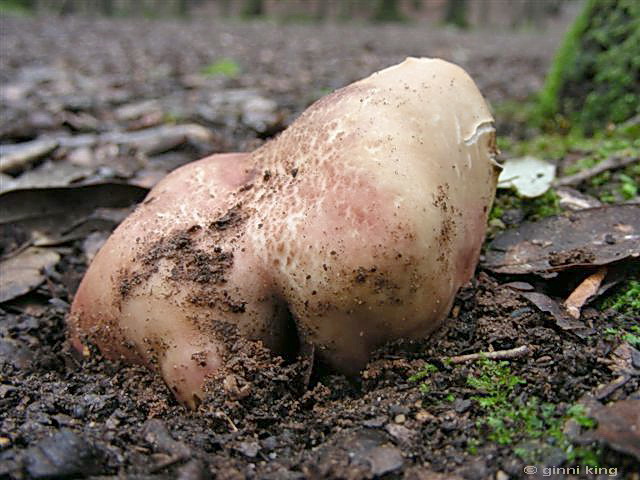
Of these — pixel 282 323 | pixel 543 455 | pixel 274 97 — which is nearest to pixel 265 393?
pixel 282 323

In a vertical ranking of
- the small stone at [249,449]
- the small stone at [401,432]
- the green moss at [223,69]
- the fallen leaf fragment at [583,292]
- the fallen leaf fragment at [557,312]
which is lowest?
the green moss at [223,69]

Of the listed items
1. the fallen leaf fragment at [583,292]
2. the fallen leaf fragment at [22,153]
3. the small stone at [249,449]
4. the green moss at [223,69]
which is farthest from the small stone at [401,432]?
the green moss at [223,69]

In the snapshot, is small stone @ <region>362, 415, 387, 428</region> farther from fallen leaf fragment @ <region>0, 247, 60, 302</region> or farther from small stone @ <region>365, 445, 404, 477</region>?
fallen leaf fragment @ <region>0, 247, 60, 302</region>

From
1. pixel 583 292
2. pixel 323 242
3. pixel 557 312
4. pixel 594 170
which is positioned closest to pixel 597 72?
pixel 594 170

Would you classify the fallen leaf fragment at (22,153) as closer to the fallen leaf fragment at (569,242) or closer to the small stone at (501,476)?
the fallen leaf fragment at (569,242)

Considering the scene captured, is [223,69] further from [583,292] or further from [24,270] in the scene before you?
[583,292]

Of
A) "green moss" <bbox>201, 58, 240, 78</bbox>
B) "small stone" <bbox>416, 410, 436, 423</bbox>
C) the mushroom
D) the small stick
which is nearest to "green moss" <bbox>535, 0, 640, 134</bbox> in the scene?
the mushroom

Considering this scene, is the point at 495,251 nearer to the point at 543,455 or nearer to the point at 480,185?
the point at 480,185
